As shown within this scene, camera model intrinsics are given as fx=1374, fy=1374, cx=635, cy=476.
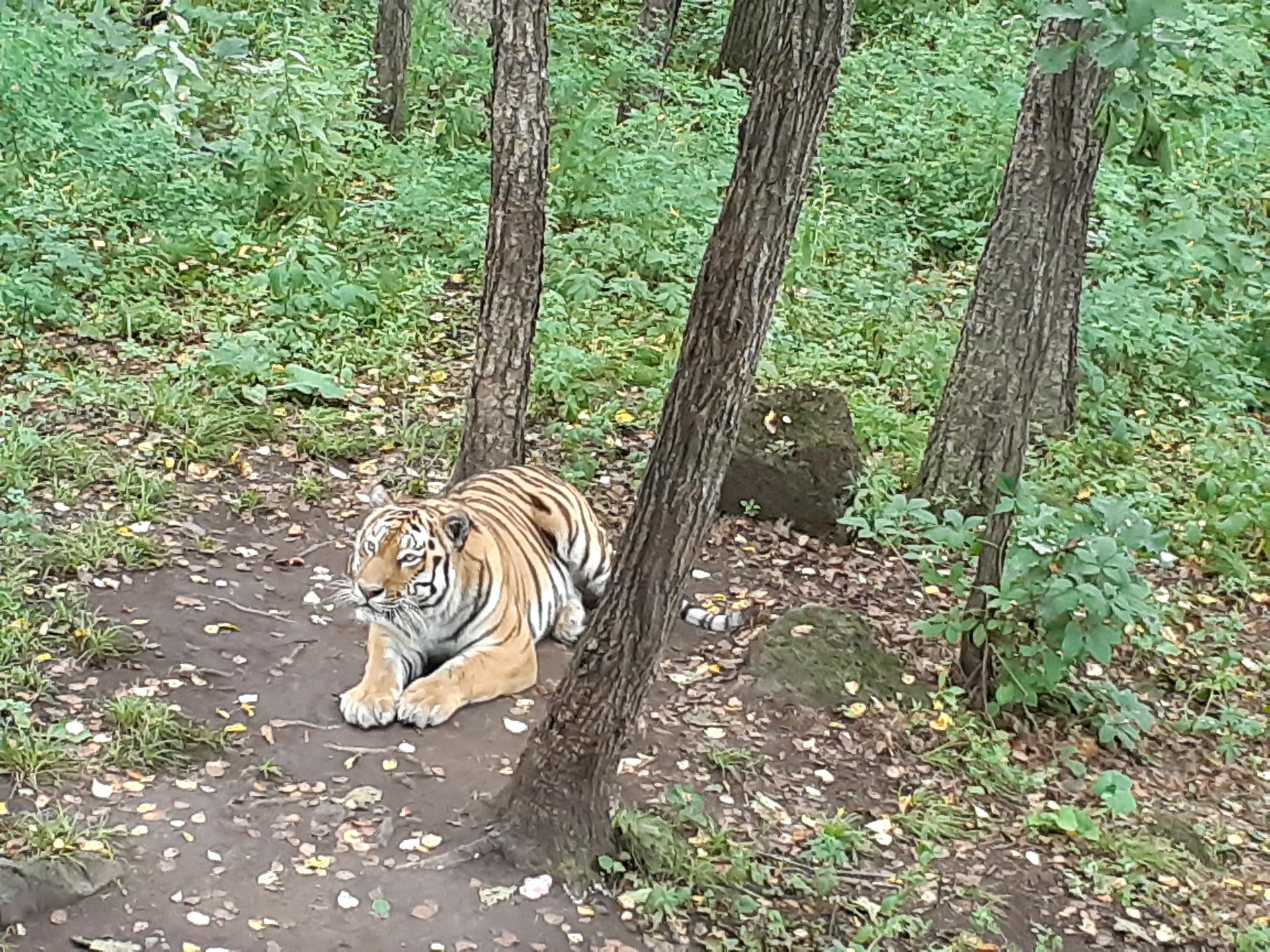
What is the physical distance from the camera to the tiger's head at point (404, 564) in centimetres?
521

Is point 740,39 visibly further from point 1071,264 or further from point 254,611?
point 254,611

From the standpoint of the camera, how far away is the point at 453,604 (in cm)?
542

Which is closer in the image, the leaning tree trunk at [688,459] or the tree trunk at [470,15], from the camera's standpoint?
the leaning tree trunk at [688,459]

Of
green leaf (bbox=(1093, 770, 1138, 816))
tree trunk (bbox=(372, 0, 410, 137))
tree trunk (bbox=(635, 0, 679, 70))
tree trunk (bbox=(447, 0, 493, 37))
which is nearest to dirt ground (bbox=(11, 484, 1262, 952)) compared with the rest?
green leaf (bbox=(1093, 770, 1138, 816))

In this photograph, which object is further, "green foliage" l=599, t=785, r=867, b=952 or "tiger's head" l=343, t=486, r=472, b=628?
"tiger's head" l=343, t=486, r=472, b=628

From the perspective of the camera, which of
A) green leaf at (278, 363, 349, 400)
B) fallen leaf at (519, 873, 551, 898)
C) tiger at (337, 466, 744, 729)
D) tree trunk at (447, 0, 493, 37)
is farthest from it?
tree trunk at (447, 0, 493, 37)

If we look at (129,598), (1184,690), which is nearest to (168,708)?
(129,598)

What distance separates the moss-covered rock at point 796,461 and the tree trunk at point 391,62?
514 centimetres

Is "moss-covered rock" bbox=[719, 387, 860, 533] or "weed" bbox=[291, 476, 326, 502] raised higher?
"moss-covered rock" bbox=[719, 387, 860, 533]

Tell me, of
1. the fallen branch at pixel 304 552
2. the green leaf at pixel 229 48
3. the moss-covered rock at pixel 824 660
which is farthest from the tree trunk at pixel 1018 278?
the green leaf at pixel 229 48

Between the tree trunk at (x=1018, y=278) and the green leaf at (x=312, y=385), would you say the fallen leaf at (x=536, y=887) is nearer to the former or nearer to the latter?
the tree trunk at (x=1018, y=278)

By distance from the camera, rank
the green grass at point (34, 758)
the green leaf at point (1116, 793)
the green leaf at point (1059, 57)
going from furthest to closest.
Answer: the green leaf at point (1116, 793)
the green grass at point (34, 758)
the green leaf at point (1059, 57)

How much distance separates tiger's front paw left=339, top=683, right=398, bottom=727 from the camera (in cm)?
497

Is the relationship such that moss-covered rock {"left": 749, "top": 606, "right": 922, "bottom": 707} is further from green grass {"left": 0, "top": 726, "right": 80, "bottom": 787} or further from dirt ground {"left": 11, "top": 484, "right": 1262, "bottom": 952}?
green grass {"left": 0, "top": 726, "right": 80, "bottom": 787}
